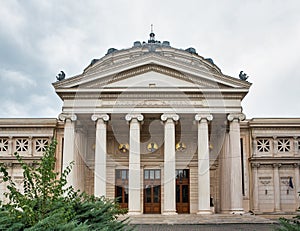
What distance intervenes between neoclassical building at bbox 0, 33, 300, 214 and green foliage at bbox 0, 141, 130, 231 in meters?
17.6

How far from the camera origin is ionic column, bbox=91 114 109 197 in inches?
1107

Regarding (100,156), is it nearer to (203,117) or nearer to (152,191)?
(152,191)

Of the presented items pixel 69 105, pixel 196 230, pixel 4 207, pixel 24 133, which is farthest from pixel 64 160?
pixel 4 207

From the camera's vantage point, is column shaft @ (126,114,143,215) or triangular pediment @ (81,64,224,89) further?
triangular pediment @ (81,64,224,89)

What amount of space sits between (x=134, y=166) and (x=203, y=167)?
4713mm

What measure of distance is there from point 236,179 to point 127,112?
8.87 metres

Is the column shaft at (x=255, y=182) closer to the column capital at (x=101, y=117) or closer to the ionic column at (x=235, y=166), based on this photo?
the ionic column at (x=235, y=166)

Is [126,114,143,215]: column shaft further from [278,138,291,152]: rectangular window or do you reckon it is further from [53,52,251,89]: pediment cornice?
[278,138,291,152]: rectangular window

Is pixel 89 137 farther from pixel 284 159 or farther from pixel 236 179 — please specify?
pixel 284 159

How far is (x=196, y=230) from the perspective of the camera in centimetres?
2180

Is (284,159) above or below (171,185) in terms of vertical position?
above

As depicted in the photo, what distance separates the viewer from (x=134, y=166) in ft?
92.4

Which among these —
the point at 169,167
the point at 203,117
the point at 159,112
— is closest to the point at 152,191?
the point at 169,167

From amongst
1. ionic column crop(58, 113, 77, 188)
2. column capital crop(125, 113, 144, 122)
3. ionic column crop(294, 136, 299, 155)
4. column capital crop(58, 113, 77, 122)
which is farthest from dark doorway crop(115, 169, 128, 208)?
ionic column crop(294, 136, 299, 155)
